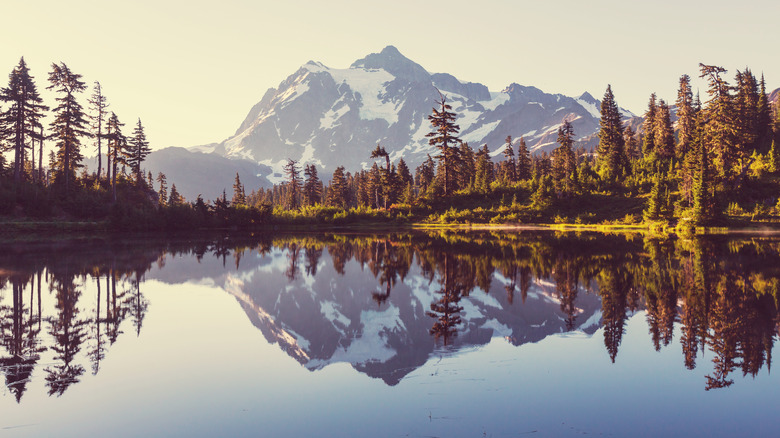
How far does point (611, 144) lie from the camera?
77.7m

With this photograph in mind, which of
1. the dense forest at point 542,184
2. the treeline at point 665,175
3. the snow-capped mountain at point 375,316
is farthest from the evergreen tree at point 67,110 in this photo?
the snow-capped mountain at point 375,316

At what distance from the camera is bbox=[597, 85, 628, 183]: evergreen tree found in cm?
7225

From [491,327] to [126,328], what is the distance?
908 centimetres

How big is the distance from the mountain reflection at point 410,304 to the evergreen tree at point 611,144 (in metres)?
50.2

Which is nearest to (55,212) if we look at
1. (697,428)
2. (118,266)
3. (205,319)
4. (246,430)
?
(118,266)

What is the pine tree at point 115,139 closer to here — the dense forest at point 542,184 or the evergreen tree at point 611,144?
the dense forest at point 542,184

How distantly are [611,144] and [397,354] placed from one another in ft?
260

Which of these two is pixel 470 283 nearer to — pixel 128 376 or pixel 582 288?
pixel 582 288

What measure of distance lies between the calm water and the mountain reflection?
0.07m

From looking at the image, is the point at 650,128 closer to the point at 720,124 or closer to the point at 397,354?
the point at 720,124

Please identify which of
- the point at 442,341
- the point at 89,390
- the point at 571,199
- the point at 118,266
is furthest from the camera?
the point at 571,199

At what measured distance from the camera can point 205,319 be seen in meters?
12.9

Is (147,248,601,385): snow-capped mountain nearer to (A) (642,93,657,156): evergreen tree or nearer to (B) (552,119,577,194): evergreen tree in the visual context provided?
(B) (552,119,577,194): evergreen tree

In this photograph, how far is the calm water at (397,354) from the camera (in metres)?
6.49
